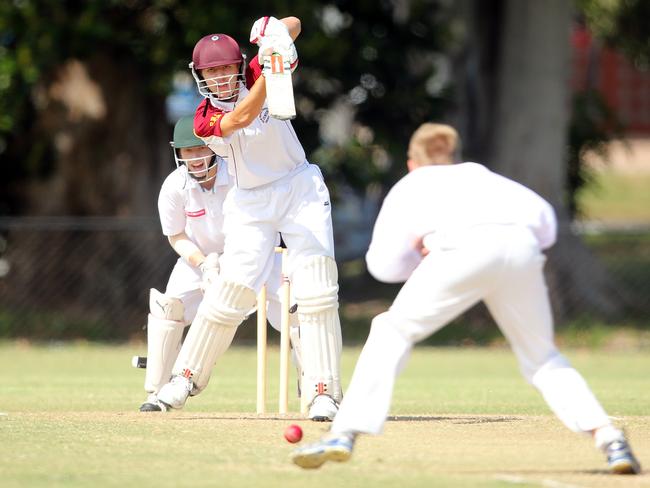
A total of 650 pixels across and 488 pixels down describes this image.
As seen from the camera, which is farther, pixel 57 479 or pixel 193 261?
pixel 193 261

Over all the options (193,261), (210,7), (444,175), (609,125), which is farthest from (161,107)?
(444,175)

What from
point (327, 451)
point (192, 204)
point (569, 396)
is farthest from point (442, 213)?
point (192, 204)

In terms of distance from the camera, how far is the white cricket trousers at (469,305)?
5.95 meters

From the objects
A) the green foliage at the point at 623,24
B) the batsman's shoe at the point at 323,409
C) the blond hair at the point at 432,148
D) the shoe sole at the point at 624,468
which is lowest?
the batsman's shoe at the point at 323,409

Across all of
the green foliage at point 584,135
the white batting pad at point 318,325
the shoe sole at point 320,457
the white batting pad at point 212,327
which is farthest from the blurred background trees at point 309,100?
the shoe sole at point 320,457

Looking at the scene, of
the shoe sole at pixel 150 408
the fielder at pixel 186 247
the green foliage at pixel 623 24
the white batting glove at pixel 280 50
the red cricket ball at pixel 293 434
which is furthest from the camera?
the green foliage at pixel 623 24

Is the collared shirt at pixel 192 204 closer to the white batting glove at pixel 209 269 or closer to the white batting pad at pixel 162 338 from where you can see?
the white batting glove at pixel 209 269

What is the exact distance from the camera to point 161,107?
18.7m

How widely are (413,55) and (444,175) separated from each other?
1280cm

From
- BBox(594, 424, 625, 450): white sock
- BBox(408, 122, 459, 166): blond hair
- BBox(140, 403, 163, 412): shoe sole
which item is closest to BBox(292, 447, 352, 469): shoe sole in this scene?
BBox(594, 424, 625, 450): white sock

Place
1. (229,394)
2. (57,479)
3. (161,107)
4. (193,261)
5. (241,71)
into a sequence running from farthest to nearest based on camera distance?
(161,107), (229,394), (193,261), (241,71), (57,479)

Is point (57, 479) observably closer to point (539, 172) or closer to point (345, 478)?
point (345, 478)

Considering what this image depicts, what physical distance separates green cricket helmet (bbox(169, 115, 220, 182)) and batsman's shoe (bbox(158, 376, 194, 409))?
48.8 inches

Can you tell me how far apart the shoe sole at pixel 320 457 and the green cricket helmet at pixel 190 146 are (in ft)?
9.54
